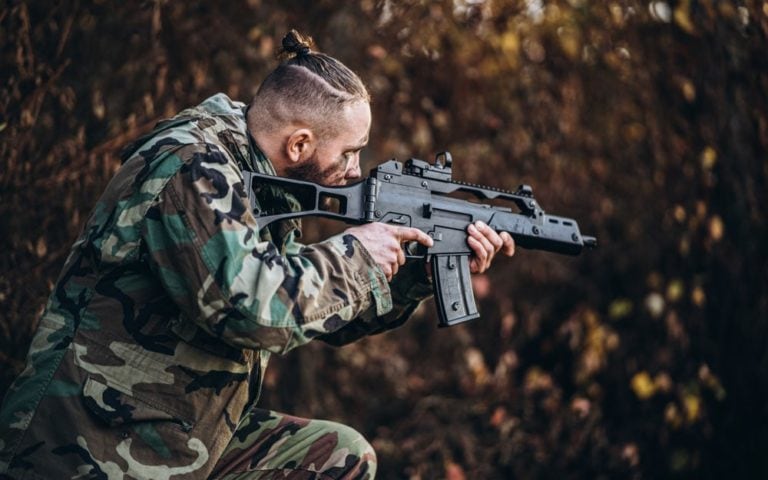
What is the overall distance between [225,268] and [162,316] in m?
0.30

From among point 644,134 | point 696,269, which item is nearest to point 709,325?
point 696,269

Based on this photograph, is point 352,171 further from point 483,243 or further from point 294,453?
point 294,453

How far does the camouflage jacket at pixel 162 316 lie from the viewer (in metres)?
2.21

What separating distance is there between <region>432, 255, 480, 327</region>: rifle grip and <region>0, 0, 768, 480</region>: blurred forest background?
164 centimetres

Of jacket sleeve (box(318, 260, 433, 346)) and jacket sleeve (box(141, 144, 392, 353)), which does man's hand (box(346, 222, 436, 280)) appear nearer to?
jacket sleeve (box(141, 144, 392, 353))

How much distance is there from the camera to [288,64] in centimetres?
272

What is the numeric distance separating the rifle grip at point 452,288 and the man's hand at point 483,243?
5 centimetres

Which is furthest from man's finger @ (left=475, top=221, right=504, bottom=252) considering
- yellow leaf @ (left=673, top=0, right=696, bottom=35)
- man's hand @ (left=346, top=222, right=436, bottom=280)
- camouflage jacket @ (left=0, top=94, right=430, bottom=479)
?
yellow leaf @ (left=673, top=0, right=696, bottom=35)

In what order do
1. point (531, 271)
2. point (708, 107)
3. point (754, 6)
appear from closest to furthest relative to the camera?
point (754, 6)
point (708, 107)
point (531, 271)

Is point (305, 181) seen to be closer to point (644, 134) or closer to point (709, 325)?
point (709, 325)

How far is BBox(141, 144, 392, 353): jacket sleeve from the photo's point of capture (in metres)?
2.19

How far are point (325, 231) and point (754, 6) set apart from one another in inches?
103

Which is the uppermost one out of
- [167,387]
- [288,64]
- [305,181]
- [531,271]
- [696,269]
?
[288,64]

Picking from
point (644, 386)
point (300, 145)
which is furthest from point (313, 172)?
point (644, 386)
